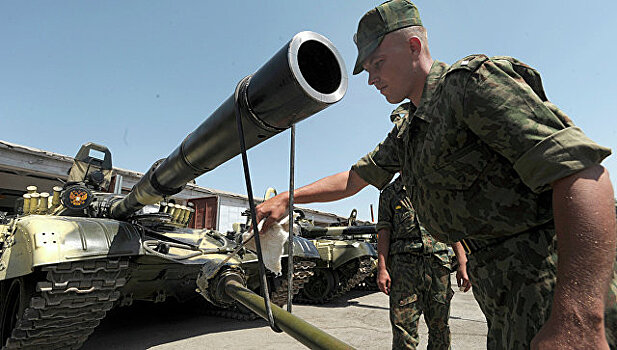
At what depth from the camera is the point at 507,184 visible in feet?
3.90

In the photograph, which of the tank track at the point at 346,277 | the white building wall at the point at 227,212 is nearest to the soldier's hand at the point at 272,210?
the tank track at the point at 346,277

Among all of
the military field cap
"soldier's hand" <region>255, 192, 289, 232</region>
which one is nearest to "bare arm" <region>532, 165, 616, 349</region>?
the military field cap

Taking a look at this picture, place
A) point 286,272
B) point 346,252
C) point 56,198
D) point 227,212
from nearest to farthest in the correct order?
point 56,198 → point 286,272 → point 346,252 → point 227,212

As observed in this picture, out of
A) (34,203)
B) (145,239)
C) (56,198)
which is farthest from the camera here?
(34,203)

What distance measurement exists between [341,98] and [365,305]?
719 centimetres

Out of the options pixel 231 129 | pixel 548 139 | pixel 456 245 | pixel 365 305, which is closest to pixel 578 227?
pixel 548 139

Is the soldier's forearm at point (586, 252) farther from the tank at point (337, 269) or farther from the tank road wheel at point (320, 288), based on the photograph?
the tank road wheel at point (320, 288)

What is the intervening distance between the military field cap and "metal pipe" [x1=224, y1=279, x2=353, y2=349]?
1038 millimetres

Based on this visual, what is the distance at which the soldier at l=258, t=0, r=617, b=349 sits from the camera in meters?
0.91

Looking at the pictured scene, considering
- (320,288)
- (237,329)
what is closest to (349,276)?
(320,288)

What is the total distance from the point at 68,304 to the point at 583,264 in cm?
397

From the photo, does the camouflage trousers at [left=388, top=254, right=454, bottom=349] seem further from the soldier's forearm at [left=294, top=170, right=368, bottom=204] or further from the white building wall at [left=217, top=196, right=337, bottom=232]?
the white building wall at [left=217, top=196, right=337, bottom=232]

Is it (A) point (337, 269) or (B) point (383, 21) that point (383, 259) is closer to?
(B) point (383, 21)

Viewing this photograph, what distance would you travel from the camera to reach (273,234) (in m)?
1.75
